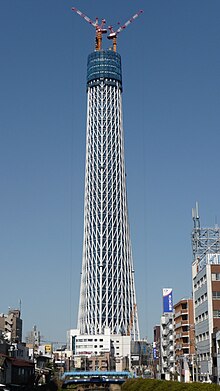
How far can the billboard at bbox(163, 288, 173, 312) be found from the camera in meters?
149

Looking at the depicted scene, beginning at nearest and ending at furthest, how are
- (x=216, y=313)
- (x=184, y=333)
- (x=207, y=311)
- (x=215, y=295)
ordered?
(x=216, y=313) < (x=215, y=295) < (x=207, y=311) < (x=184, y=333)

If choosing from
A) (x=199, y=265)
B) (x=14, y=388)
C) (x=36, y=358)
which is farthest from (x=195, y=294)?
(x=36, y=358)

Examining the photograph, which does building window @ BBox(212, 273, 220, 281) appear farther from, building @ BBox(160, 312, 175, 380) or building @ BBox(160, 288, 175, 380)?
building @ BBox(160, 312, 175, 380)

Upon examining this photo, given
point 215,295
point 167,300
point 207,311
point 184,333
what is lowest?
point 184,333

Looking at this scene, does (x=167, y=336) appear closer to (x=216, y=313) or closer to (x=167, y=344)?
(x=167, y=344)

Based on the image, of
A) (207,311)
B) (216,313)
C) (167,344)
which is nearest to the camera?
(216,313)

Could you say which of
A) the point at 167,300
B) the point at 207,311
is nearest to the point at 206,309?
the point at 207,311

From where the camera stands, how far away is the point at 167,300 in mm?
150250

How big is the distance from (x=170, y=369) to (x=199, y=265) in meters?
40.8

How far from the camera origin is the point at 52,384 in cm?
11556

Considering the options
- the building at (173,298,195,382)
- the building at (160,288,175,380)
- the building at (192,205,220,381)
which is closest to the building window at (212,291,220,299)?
the building at (192,205,220,381)

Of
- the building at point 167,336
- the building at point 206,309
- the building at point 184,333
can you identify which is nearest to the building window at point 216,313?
the building at point 206,309

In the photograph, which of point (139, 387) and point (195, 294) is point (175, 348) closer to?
point (195, 294)

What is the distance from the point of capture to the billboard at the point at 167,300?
489ft
